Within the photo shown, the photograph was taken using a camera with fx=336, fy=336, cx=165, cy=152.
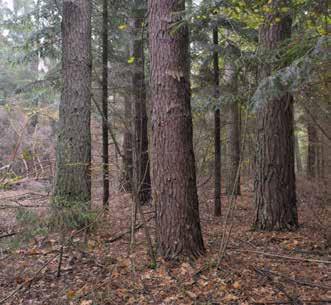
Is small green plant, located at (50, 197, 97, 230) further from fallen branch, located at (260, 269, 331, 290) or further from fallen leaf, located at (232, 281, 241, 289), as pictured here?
fallen branch, located at (260, 269, 331, 290)

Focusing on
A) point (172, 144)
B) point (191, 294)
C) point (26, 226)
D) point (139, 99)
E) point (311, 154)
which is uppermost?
point (139, 99)

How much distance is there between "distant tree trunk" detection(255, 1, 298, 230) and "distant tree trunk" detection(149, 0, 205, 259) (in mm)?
2086

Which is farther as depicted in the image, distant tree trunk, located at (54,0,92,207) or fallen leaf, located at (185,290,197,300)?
distant tree trunk, located at (54,0,92,207)

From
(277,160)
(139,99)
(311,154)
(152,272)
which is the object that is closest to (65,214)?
(152,272)

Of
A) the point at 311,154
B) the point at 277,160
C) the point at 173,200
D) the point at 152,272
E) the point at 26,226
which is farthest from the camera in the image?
the point at 311,154

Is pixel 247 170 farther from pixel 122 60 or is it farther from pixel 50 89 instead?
pixel 50 89

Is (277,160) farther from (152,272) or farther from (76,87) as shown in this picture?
(76,87)

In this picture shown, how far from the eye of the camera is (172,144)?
457 centimetres

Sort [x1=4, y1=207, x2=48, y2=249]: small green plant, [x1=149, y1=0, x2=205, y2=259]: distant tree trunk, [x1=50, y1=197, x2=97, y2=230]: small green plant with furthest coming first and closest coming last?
[x1=149, y1=0, x2=205, y2=259]: distant tree trunk → [x1=50, y1=197, x2=97, y2=230]: small green plant → [x1=4, y1=207, x2=48, y2=249]: small green plant

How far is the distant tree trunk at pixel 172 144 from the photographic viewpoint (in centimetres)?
455

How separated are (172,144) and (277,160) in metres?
2.53

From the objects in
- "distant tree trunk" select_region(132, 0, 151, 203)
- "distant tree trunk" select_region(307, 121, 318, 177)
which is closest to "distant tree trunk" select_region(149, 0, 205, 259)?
"distant tree trunk" select_region(132, 0, 151, 203)

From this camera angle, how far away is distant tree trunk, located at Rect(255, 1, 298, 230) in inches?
241

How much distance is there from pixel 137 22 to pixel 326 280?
9045 mm
